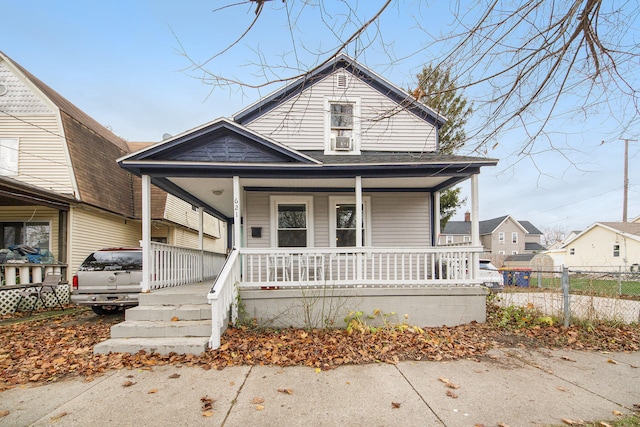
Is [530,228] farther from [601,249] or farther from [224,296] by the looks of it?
[224,296]

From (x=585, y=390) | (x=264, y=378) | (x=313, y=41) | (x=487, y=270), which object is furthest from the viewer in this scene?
(x=487, y=270)

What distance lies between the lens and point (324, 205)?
8.76m

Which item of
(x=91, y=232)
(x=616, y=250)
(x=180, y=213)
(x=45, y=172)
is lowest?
(x=616, y=250)

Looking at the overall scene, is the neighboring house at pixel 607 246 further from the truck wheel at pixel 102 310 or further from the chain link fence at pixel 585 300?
the truck wheel at pixel 102 310

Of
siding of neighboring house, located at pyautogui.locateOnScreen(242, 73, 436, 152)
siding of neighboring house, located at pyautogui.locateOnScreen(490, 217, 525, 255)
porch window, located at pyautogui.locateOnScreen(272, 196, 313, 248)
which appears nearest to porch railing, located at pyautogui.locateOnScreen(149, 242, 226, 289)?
porch window, located at pyautogui.locateOnScreen(272, 196, 313, 248)

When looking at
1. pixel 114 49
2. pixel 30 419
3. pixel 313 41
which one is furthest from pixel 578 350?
pixel 114 49

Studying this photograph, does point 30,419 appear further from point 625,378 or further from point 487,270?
point 487,270

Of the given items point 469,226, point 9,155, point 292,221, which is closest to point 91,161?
point 9,155

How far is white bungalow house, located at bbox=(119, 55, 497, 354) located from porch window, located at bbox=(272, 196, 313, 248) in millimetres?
27

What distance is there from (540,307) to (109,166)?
15.0 m

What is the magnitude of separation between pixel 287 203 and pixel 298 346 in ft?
14.3

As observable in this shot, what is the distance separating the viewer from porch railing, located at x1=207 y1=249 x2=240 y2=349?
15.8 ft

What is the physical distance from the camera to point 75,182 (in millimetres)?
10383

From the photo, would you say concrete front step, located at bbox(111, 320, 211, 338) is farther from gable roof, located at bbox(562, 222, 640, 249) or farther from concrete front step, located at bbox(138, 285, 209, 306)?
gable roof, located at bbox(562, 222, 640, 249)
